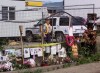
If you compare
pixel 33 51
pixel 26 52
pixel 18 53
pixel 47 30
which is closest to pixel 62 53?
pixel 33 51

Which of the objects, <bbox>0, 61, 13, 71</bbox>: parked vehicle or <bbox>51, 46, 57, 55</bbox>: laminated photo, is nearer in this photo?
<bbox>0, 61, 13, 71</bbox>: parked vehicle

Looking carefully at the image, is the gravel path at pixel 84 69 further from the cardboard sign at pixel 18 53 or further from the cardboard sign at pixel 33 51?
the cardboard sign at pixel 18 53

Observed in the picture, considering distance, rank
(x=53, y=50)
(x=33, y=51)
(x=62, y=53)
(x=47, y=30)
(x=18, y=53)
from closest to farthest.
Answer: (x=18, y=53) < (x=33, y=51) < (x=53, y=50) < (x=62, y=53) < (x=47, y=30)

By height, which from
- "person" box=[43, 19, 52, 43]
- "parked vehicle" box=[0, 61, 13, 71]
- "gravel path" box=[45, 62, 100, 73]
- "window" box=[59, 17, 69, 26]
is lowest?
"gravel path" box=[45, 62, 100, 73]

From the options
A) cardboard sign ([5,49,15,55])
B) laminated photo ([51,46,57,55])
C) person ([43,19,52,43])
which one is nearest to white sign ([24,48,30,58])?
cardboard sign ([5,49,15,55])

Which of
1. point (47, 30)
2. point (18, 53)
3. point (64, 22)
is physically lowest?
point (18, 53)

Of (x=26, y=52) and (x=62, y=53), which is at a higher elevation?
(x=26, y=52)

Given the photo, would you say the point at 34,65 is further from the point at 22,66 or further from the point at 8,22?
the point at 8,22

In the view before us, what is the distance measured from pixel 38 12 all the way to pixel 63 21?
2151 millimetres

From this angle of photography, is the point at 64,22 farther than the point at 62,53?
Yes

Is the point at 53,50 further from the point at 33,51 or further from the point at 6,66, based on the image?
the point at 6,66

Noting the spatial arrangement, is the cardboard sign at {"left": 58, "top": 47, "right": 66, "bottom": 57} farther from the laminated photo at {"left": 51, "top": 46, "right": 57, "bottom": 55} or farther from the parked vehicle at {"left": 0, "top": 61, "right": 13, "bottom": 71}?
the parked vehicle at {"left": 0, "top": 61, "right": 13, "bottom": 71}

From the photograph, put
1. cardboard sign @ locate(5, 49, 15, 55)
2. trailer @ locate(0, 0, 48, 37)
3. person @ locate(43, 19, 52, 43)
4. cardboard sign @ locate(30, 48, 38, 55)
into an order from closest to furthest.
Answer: cardboard sign @ locate(5, 49, 15, 55), cardboard sign @ locate(30, 48, 38, 55), person @ locate(43, 19, 52, 43), trailer @ locate(0, 0, 48, 37)

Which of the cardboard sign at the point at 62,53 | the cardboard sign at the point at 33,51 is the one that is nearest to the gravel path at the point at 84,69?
the cardboard sign at the point at 62,53
